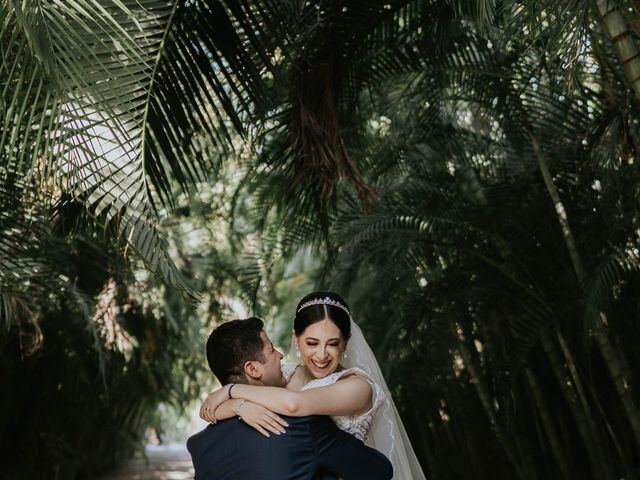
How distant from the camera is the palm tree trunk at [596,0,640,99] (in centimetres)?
305

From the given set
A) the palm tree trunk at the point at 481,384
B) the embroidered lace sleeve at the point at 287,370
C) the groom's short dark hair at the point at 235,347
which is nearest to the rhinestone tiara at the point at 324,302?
the groom's short dark hair at the point at 235,347

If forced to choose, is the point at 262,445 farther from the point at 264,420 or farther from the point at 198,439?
the point at 198,439

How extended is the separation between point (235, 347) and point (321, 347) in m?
0.31

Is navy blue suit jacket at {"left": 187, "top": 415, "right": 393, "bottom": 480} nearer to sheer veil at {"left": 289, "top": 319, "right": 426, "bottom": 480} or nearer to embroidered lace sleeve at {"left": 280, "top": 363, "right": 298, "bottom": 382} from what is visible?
sheer veil at {"left": 289, "top": 319, "right": 426, "bottom": 480}

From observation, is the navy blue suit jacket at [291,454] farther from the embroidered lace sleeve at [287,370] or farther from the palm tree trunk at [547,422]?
the palm tree trunk at [547,422]

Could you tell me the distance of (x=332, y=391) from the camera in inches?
98.1

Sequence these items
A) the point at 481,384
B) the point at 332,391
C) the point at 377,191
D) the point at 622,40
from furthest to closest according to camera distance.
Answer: the point at 481,384 → the point at 377,191 → the point at 622,40 → the point at 332,391

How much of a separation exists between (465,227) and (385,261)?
3.60 feet

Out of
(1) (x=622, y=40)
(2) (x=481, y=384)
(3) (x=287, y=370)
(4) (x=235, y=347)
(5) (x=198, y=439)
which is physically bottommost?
(2) (x=481, y=384)

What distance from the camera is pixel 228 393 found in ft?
8.41

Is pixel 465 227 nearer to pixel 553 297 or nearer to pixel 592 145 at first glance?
pixel 553 297

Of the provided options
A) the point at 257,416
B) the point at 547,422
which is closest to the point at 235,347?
the point at 257,416

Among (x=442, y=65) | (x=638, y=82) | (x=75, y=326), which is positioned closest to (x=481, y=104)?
(x=442, y=65)

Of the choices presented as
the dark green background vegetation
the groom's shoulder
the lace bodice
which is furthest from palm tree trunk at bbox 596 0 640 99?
the groom's shoulder
